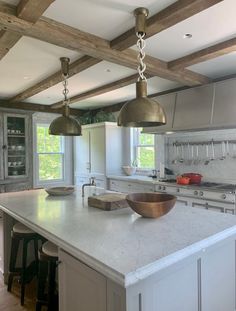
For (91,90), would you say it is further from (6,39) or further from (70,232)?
(70,232)

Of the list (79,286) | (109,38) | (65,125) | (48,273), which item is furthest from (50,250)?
(109,38)

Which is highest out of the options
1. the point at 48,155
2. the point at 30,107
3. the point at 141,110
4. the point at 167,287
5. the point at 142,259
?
the point at 30,107

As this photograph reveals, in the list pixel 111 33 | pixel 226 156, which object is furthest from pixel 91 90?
pixel 226 156

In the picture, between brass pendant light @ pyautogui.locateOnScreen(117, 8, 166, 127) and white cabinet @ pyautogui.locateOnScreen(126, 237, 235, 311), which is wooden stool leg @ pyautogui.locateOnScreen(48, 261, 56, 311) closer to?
white cabinet @ pyautogui.locateOnScreen(126, 237, 235, 311)

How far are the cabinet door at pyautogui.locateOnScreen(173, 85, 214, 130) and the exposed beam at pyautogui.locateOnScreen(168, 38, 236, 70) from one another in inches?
31.9

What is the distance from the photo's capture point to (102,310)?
4.17ft

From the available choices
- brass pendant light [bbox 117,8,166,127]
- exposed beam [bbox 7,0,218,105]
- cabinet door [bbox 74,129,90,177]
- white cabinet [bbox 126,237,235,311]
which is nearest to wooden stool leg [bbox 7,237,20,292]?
brass pendant light [bbox 117,8,166,127]

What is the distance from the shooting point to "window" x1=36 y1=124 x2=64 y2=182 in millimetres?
5781

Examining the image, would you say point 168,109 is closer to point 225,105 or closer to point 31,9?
point 225,105

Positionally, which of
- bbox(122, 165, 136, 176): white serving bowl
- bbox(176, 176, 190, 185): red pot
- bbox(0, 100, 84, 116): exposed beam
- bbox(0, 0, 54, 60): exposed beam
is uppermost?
bbox(0, 0, 54, 60): exposed beam

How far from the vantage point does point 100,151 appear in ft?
16.9

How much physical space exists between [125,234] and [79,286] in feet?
1.27

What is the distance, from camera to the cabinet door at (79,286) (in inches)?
50.9

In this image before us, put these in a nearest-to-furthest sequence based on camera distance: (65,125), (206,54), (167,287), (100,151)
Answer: (167,287) → (206,54) → (65,125) → (100,151)
